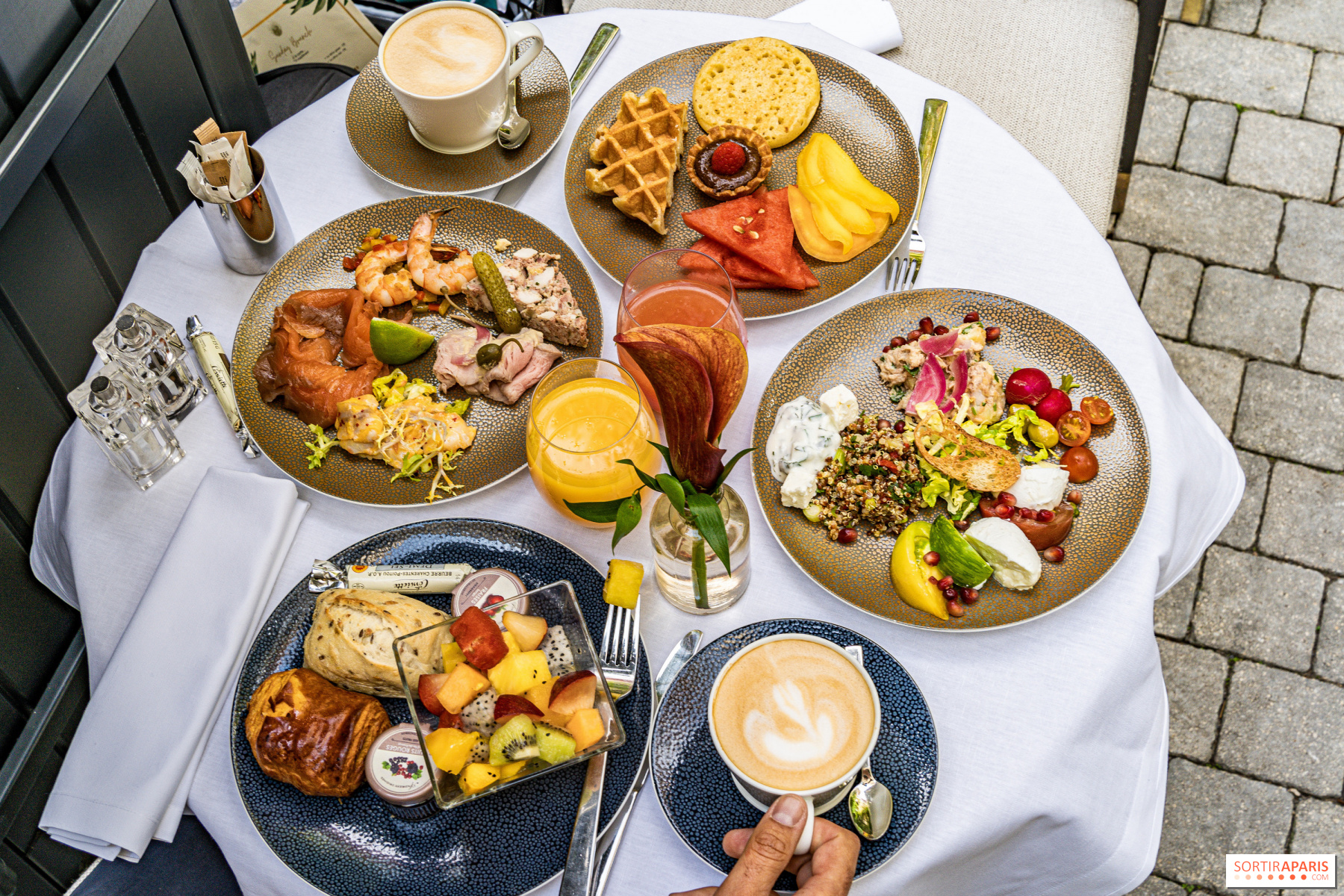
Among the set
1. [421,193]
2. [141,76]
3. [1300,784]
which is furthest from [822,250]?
[1300,784]

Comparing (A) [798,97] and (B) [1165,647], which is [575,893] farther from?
(B) [1165,647]

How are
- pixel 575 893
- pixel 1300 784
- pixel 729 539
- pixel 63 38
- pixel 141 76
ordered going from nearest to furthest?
pixel 575 893 → pixel 729 539 → pixel 63 38 → pixel 141 76 → pixel 1300 784

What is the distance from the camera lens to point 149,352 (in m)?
1.59

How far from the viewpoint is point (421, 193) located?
1896 mm

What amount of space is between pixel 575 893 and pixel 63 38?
6.12ft

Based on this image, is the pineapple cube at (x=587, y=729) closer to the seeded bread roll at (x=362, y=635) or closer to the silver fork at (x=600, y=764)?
the silver fork at (x=600, y=764)

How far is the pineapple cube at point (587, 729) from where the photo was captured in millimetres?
1209

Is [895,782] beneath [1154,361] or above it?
beneath

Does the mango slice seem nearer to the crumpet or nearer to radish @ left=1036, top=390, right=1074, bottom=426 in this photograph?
the crumpet

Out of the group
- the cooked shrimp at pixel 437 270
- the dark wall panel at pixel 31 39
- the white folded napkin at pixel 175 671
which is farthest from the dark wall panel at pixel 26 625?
the cooked shrimp at pixel 437 270

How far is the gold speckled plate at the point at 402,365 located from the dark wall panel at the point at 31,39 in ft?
1.96

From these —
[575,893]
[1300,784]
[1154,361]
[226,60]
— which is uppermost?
[226,60]

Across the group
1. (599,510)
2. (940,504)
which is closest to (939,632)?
(940,504)

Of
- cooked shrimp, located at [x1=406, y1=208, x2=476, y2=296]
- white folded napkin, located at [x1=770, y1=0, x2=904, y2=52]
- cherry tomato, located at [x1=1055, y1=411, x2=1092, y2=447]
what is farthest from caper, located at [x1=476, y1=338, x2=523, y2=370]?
white folded napkin, located at [x1=770, y1=0, x2=904, y2=52]
